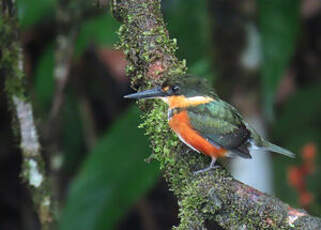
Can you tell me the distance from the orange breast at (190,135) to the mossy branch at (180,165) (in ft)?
0.15

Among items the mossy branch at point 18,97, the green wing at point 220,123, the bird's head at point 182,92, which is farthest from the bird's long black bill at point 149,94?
the mossy branch at point 18,97

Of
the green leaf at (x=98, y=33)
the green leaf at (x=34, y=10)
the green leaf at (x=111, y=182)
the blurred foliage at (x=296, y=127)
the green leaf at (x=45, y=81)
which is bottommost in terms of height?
the blurred foliage at (x=296, y=127)

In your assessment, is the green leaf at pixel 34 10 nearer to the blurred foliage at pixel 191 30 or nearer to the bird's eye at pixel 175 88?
the blurred foliage at pixel 191 30

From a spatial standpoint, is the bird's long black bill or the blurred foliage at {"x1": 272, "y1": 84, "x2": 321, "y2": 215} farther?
the blurred foliage at {"x1": 272, "y1": 84, "x2": 321, "y2": 215}

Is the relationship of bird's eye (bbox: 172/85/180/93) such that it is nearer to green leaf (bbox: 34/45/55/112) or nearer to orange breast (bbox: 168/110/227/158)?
orange breast (bbox: 168/110/227/158)

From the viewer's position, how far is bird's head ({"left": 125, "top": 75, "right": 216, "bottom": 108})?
2.61 metres

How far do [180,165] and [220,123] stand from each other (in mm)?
384

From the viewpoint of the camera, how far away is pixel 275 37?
15.0 feet

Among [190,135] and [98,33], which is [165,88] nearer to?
[190,135]

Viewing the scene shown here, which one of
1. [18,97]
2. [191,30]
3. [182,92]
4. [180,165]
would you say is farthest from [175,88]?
[191,30]

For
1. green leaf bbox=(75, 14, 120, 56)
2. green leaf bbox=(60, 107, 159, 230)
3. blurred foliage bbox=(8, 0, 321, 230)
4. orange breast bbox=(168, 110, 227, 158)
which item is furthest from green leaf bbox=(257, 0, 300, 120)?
orange breast bbox=(168, 110, 227, 158)

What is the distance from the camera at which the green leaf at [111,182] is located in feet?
14.3

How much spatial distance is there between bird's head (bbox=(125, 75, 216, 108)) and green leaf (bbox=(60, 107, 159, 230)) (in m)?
1.60

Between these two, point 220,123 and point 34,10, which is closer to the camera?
point 220,123
